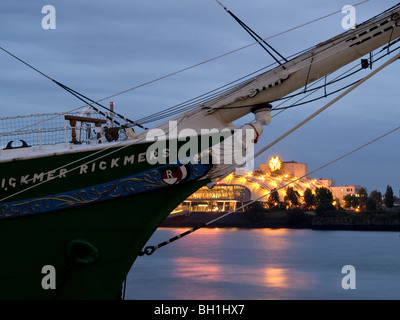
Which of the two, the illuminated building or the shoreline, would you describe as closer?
the shoreline

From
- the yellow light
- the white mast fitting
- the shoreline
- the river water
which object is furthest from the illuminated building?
the white mast fitting

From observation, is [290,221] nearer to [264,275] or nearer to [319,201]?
[319,201]

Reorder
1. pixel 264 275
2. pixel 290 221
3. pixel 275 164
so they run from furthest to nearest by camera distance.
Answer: pixel 275 164
pixel 290 221
pixel 264 275

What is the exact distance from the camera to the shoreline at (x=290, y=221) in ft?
337

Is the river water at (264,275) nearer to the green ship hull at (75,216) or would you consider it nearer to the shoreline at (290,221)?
the green ship hull at (75,216)

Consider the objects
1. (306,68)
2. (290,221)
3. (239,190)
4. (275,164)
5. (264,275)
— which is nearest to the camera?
(306,68)

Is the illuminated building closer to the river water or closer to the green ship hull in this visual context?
the river water

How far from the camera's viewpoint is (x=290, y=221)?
11088cm

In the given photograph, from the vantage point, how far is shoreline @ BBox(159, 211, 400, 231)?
103 m

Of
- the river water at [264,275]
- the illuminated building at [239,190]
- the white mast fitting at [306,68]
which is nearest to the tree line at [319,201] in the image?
the illuminated building at [239,190]

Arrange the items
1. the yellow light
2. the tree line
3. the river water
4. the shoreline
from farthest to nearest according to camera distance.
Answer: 1. the yellow light
2. the tree line
3. the shoreline
4. the river water

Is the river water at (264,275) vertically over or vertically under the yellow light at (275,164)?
under

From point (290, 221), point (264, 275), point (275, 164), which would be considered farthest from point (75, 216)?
point (275, 164)

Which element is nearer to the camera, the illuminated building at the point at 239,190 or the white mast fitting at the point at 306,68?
the white mast fitting at the point at 306,68
